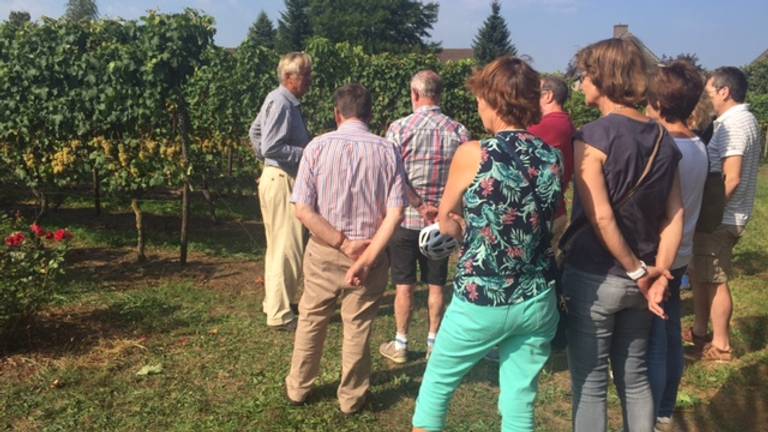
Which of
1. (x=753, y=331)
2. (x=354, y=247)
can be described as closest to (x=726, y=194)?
A: (x=753, y=331)

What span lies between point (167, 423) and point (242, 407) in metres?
0.41

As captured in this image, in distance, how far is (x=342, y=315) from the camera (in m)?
3.25

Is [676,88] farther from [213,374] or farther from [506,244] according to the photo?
[213,374]

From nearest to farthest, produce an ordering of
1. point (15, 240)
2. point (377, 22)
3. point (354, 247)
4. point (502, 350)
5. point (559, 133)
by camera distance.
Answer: point (502, 350) → point (354, 247) → point (559, 133) → point (15, 240) → point (377, 22)

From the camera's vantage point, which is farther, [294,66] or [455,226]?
[294,66]

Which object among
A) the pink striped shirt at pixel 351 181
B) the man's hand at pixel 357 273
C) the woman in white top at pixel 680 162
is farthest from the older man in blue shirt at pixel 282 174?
the woman in white top at pixel 680 162

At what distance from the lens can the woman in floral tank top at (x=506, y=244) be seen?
7.24 ft

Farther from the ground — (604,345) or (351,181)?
(351,181)

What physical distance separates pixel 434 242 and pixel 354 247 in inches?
17.1

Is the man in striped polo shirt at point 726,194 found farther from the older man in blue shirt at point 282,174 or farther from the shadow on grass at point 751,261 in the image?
the shadow on grass at point 751,261

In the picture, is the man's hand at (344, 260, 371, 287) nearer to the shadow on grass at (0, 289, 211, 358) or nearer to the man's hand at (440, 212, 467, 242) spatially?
the man's hand at (440, 212, 467, 242)

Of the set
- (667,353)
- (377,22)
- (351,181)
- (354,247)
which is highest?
(377,22)

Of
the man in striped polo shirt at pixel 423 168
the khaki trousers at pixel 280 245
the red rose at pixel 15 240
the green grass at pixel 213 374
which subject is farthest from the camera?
the khaki trousers at pixel 280 245

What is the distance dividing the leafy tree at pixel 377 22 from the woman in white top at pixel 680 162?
47594 mm
